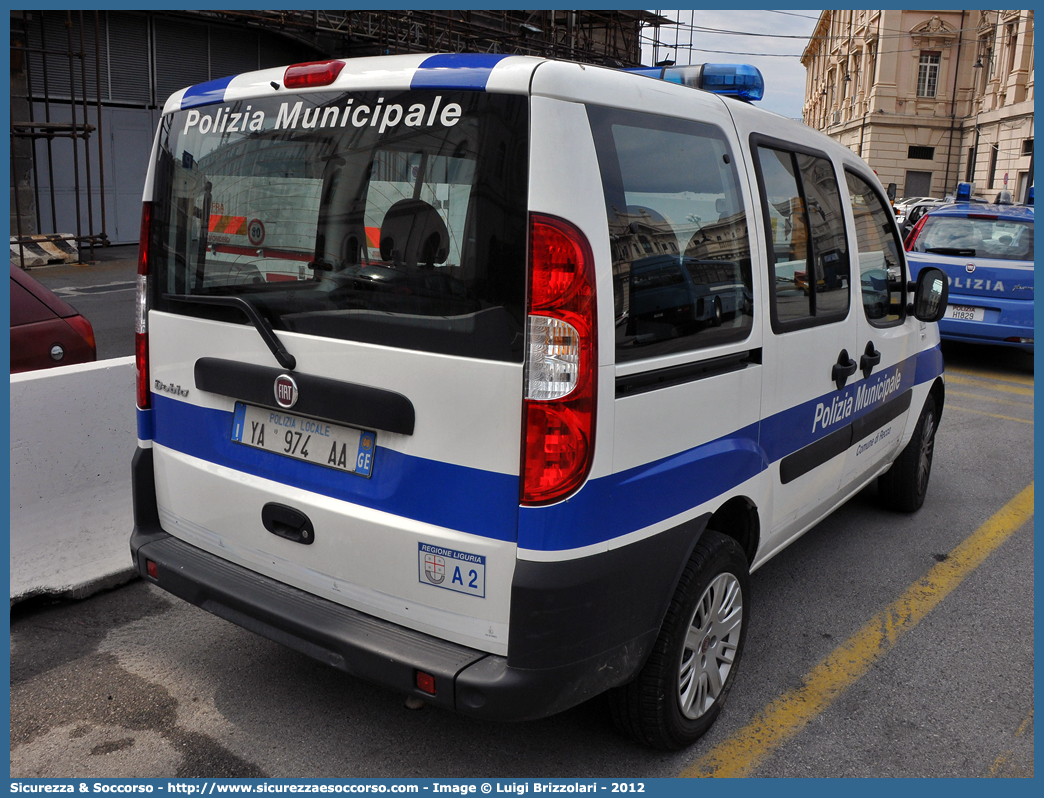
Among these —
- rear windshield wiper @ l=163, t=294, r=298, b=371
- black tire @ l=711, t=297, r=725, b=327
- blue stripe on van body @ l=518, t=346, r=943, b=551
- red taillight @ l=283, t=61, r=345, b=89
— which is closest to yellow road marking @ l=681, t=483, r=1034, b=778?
blue stripe on van body @ l=518, t=346, r=943, b=551

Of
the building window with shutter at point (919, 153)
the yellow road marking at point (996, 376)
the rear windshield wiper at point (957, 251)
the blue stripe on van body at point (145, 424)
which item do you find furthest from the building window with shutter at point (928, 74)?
the blue stripe on van body at point (145, 424)

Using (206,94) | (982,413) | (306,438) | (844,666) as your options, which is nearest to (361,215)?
(306,438)

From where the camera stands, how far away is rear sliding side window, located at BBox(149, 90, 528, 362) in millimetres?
2334

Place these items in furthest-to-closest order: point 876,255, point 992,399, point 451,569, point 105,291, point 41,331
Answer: point 105,291, point 992,399, point 41,331, point 876,255, point 451,569

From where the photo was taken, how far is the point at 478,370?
236 centimetres

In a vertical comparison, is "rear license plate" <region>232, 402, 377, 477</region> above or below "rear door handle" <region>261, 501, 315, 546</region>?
above

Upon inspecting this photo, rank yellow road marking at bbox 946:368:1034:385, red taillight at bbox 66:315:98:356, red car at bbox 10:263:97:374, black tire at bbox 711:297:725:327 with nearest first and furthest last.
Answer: black tire at bbox 711:297:725:327 → red car at bbox 10:263:97:374 → red taillight at bbox 66:315:98:356 → yellow road marking at bbox 946:368:1034:385

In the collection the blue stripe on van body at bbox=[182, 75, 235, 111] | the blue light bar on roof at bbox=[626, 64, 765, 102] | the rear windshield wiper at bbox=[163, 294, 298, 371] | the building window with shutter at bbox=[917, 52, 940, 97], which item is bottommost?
the rear windshield wiper at bbox=[163, 294, 298, 371]

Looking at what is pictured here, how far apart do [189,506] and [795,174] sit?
8.03ft

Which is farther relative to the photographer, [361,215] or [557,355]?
[361,215]

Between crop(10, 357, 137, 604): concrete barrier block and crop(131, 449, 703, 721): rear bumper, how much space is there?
134 centimetres

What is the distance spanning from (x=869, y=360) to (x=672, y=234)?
5.87ft

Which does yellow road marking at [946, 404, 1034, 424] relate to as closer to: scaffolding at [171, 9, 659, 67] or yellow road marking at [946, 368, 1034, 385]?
yellow road marking at [946, 368, 1034, 385]

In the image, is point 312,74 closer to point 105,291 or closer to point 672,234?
point 672,234
